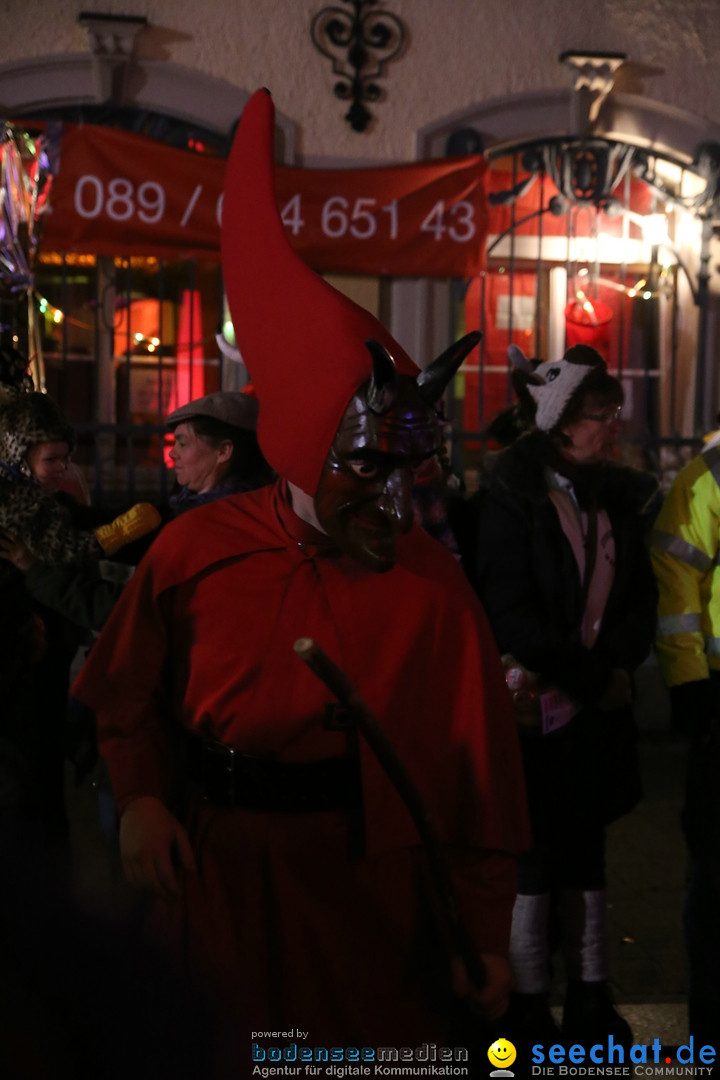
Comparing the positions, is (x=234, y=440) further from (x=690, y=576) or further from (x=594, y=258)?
(x=594, y=258)

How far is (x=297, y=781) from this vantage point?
6.80 ft

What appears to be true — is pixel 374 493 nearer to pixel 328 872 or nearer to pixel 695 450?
pixel 328 872

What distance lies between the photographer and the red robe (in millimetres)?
2023

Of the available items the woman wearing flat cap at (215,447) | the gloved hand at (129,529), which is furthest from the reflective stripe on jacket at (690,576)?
the gloved hand at (129,529)

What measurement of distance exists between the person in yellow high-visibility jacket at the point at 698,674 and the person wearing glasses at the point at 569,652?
0.25ft

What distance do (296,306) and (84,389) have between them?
19.7 ft

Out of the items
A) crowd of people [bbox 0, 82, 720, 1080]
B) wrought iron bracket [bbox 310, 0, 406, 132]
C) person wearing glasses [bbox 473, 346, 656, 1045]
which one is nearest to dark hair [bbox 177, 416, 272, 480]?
person wearing glasses [bbox 473, 346, 656, 1045]

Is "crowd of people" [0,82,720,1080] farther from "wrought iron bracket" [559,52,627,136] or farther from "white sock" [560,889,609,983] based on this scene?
"wrought iron bracket" [559,52,627,136]

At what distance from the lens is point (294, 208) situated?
745cm

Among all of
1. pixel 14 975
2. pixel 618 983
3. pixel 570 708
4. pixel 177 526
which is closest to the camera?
pixel 14 975

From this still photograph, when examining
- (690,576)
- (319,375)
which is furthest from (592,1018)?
(319,375)

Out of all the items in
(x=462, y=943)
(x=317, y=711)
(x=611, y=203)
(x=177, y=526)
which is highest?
(x=611, y=203)

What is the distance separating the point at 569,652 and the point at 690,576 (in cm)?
46

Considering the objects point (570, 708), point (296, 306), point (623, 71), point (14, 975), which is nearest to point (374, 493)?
point (296, 306)
